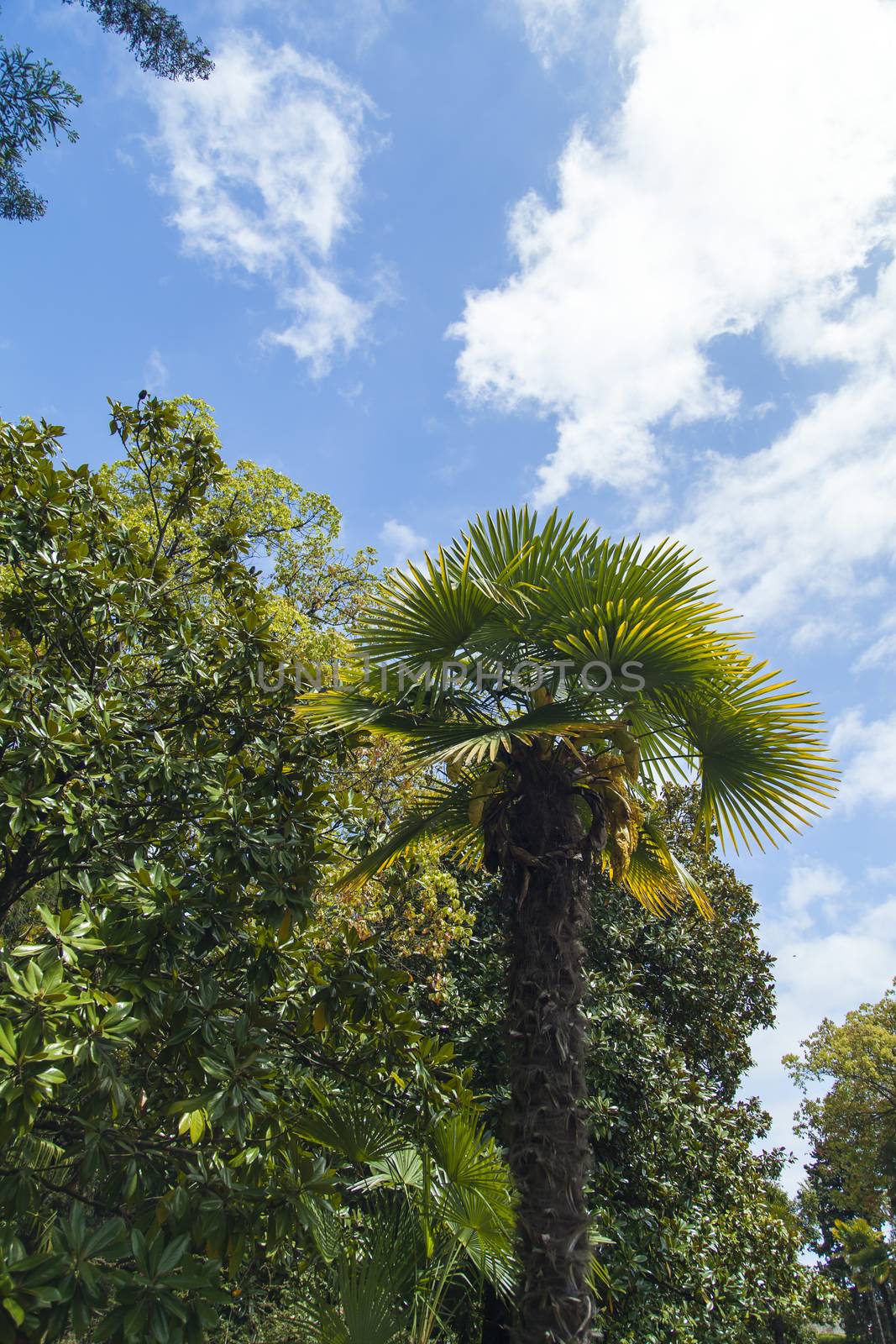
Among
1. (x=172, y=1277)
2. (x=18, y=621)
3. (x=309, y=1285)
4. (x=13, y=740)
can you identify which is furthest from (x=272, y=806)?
(x=309, y=1285)

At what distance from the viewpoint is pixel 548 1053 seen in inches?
178

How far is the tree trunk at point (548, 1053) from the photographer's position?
163 inches

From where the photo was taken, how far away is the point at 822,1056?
24.7 meters

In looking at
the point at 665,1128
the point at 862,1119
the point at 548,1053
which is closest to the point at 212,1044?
the point at 548,1053

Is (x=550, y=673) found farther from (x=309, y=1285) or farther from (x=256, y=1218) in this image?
(x=309, y=1285)

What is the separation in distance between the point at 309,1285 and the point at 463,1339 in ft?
8.08

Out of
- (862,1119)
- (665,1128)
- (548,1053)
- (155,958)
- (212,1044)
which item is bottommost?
(212,1044)

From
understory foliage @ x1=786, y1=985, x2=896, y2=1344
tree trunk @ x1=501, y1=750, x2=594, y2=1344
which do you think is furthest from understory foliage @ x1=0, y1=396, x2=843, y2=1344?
understory foliage @ x1=786, y1=985, x2=896, y2=1344

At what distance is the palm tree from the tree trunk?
1 cm

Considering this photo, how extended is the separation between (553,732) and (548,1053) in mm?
1802

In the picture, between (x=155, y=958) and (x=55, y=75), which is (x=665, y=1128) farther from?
(x=55, y=75)

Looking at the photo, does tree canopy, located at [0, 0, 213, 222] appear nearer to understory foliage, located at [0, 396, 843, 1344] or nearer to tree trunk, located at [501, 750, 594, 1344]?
understory foliage, located at [0, 396, 843, 1344]

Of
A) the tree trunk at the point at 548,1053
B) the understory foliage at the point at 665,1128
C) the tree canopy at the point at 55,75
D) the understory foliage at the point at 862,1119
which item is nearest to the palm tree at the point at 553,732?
the tree trunk at the point at 548,1053

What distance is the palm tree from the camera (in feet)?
14.9
